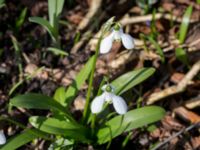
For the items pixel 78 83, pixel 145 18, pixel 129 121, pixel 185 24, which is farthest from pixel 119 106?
pixel 145 18

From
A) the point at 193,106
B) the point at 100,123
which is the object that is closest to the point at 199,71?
the point at 193,106

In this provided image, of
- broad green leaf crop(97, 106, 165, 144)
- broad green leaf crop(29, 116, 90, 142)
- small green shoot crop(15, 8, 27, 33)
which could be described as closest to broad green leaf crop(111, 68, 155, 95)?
broad green leaf crop(97, 106, 165, 144)

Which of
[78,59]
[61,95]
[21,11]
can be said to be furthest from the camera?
[21,11]

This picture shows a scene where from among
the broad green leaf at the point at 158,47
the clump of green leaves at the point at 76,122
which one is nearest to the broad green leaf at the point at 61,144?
the clump of green leaves at the point at 76,122

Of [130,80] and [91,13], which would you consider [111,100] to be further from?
[91,13]

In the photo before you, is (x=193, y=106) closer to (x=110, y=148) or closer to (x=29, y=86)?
(x=110, y=148)
